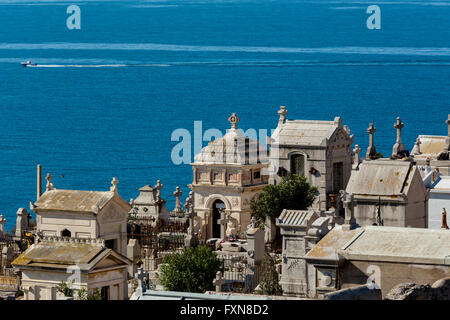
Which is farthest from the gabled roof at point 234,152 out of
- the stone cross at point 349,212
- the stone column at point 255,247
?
the stone cross at point 349,212

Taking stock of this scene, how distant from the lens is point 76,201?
1930 inches

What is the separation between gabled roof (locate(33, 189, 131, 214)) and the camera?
1908 inches

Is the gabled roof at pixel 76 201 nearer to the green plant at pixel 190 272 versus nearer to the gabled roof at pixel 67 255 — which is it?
the green plant at pixel 190 272

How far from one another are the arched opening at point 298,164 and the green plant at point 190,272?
43.8ft

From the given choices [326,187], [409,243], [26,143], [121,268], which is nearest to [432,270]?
[409,243]

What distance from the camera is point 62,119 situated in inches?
7057

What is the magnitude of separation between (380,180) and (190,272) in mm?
6884

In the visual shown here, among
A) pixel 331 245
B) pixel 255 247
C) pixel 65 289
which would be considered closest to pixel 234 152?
pixel 255 247

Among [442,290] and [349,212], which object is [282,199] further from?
[442,290]

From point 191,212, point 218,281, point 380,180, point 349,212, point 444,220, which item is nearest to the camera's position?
point 349,212

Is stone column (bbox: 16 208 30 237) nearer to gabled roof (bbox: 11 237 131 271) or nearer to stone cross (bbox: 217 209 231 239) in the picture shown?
stone cross (bbox: 217 209 231 239)

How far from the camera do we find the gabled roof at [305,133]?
59.7m

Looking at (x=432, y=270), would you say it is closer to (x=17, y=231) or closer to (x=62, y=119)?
(x=17, y=231)
